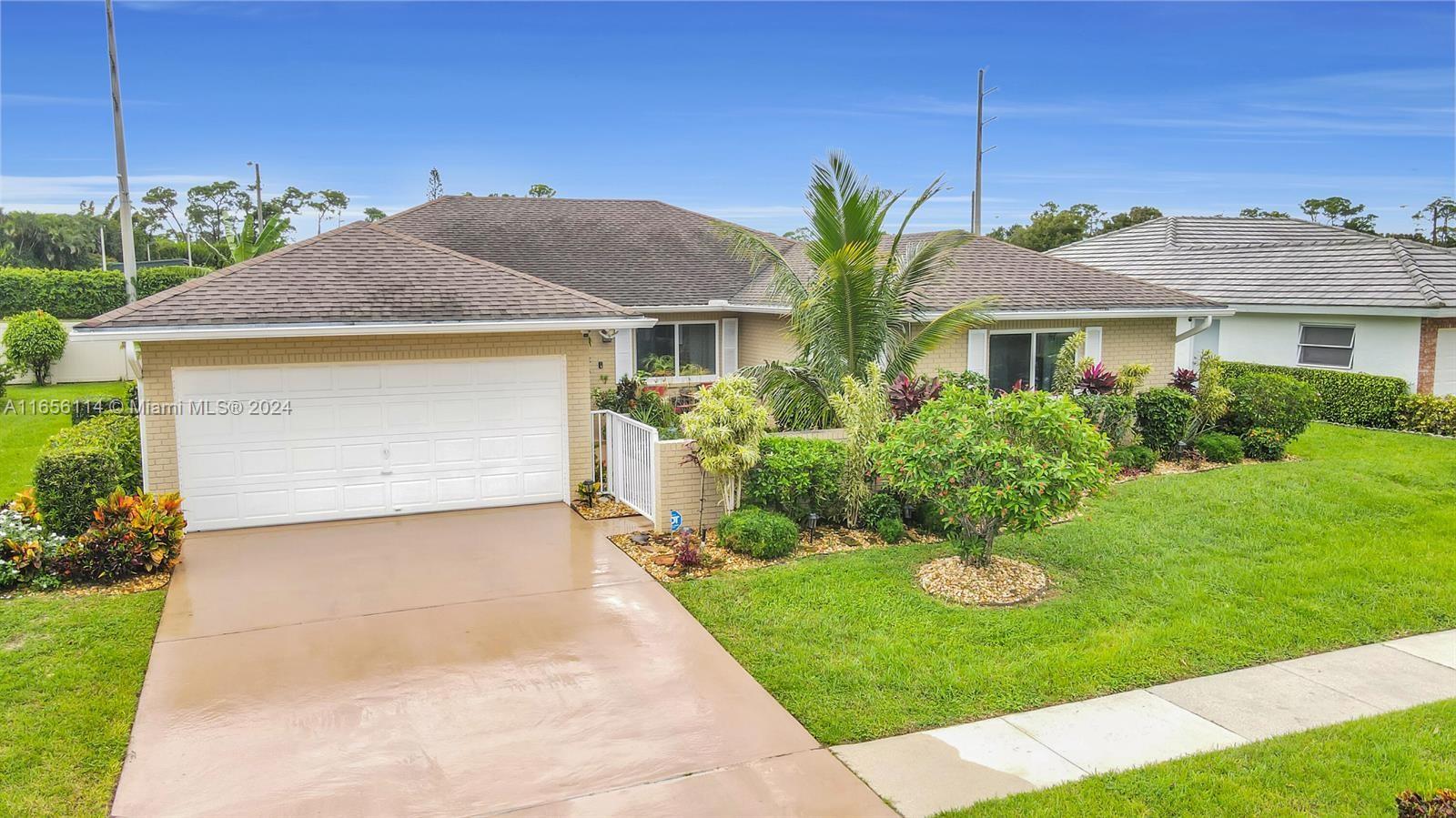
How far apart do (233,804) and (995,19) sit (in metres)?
26.2

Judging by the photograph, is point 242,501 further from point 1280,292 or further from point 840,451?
point 1280,292

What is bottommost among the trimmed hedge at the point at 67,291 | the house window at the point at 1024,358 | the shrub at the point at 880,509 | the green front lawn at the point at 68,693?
the green front lawn at the point at 68,693

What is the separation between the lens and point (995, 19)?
84.5ft

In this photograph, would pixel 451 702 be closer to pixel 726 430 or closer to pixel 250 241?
pixel 726 430

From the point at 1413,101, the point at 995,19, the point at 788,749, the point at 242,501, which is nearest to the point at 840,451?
the point at 788,749

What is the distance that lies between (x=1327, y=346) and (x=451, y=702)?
806 inches

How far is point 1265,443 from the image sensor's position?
49.7 feet

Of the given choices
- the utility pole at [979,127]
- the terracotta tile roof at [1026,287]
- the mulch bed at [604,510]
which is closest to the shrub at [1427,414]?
the terracotta tile roof at [1026,287]

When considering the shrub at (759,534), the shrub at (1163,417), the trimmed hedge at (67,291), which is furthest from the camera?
the trimmed hedge at (67,291)

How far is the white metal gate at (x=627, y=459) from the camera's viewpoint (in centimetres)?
1153

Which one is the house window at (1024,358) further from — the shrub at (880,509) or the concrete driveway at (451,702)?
the concrete driveway at (451,702)

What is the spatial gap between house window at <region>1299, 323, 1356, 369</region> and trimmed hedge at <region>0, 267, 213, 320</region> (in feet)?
101

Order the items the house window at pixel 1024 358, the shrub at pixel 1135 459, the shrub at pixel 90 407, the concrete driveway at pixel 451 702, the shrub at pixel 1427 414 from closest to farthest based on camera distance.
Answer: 1. the concrete driveway at pixel 451 702
2. the shrub at pixel 1135 459
3. the house window at pixel 1024 358
4. the shrub at pixel 90 407
5. the shrub at pixel 1427 414

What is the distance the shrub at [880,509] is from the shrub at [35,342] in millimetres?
24124
